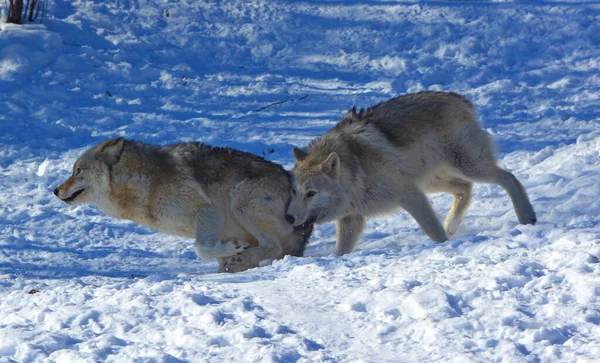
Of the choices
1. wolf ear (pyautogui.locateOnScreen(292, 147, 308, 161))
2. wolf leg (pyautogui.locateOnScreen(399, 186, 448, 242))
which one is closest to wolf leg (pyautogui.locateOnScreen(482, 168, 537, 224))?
wolf leg (pyautogui.locateOnScreen(399, 186, 448, 242))

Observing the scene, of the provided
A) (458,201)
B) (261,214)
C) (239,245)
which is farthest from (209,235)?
(458,201)

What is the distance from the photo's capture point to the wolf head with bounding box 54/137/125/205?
827cm

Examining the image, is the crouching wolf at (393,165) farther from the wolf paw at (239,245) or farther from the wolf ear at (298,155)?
the wolf paw at (239,245)

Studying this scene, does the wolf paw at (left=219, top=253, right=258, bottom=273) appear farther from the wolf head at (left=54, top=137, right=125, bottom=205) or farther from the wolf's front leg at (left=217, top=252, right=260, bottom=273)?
the wolf head at (left=54, top=137, right=125, bottom=205)

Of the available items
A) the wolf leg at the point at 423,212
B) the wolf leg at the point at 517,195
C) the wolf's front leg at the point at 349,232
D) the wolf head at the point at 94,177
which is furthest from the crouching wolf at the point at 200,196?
the wolf leg at the point at 517,195

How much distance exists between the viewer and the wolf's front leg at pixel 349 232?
849cm

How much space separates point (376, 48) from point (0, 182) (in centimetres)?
692

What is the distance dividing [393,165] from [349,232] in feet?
2.84

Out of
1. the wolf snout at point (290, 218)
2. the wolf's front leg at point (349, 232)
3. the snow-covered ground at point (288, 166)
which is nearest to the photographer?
the snow-covered ground at point (288, 166)

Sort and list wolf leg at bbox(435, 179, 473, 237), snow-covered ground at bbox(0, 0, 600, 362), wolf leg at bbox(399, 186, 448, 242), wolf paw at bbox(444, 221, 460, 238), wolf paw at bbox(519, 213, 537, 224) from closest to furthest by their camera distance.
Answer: snow-covered ground at bbox(0, 0, 600, 362) < wolf leg at bbox(399, 186, 448, 242) < wolf paw at bbox(519, 213, 537, 224) < wolf paw at bbox(444, 221, 460, 238) < wolf leg at bbox(435, 179, 473, 237)

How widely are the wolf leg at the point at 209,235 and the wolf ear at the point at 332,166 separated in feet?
3.65

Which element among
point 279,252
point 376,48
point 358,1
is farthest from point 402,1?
point 279,252

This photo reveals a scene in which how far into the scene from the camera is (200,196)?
8023 millimetres

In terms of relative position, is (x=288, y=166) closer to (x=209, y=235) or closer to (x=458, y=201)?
(x=458, y=201)
